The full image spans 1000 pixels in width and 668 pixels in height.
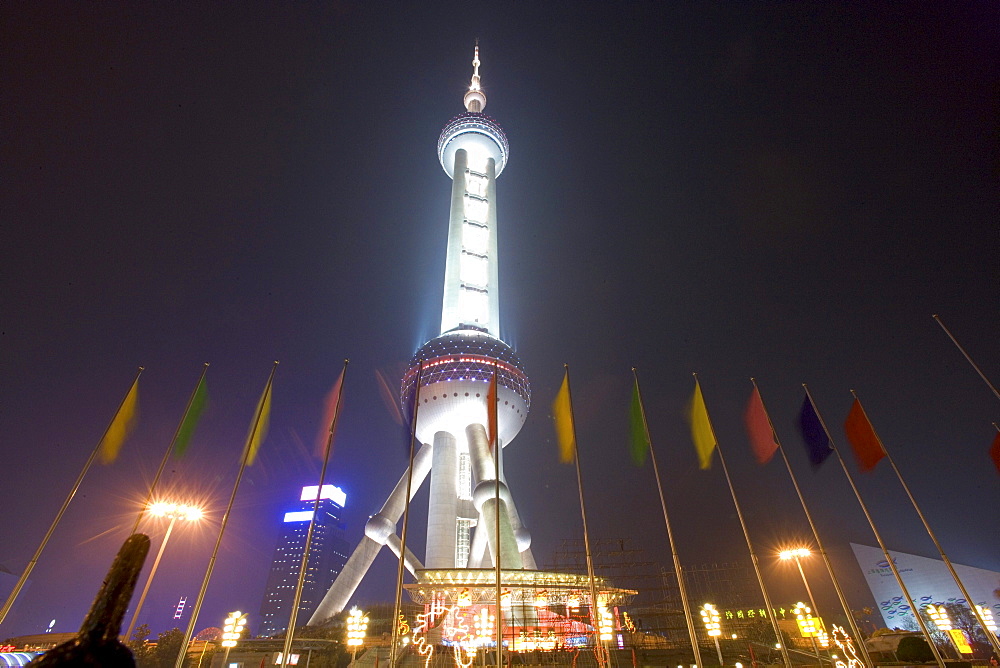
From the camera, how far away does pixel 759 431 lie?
1772 cm

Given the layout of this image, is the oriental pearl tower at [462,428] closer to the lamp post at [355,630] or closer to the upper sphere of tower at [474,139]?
the lamp post at [355,630]

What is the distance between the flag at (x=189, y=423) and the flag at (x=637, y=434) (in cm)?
1573

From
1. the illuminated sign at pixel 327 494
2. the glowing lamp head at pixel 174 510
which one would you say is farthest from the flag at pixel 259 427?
the illuminated sign at pixel 327 494

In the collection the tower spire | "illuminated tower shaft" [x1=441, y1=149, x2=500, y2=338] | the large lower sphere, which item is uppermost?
the tower spire

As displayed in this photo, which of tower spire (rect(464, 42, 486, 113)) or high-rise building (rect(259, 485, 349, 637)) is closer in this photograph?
tower spire (rect(464, 42, 486, 113))

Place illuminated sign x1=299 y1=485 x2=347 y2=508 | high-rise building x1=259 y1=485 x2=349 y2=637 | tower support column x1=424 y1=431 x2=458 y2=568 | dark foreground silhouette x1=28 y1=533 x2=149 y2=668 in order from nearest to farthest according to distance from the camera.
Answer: dark foreground silhouette x1=28 y1=533 x2=149 y2=668 → tower support column x1=424 y1=431 x2=458 y2=568 → illuminated sign x1=299 y1=485 x2=347 y2=508 → high-rise building x1=259 y1=485 x2=349 y2=637

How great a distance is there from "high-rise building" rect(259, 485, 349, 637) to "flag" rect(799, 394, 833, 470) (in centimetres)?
16231

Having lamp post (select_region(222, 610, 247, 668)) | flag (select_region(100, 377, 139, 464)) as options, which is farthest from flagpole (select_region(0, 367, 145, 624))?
lamp post (select_region(222, 610, 247, 668))

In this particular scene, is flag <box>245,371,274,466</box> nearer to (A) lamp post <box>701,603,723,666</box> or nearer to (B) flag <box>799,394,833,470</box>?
(B) flag <box>799,394,833,470</box>

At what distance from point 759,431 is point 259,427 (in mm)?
17795

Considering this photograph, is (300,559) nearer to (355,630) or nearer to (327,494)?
(327,494)

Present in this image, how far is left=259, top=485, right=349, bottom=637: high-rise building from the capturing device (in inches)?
6644

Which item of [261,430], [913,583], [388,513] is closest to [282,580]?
[388,513]

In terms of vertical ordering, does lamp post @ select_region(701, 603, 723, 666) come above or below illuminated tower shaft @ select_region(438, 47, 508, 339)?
below
